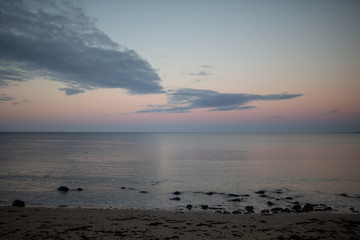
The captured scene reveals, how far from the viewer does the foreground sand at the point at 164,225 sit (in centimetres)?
1355

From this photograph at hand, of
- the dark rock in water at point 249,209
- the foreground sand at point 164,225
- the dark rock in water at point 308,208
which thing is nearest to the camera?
the foreground sand at point 164,225

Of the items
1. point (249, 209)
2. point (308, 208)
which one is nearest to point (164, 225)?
point (249, 209)

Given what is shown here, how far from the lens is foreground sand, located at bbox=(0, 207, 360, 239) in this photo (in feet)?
44.5

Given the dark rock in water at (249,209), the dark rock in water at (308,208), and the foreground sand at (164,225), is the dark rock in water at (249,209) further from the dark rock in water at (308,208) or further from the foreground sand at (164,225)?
the dark rock in water at (308,208)

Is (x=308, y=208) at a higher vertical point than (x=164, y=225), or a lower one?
lower

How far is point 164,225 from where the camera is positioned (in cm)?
1564

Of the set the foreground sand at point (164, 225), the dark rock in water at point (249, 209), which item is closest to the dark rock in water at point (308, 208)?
the foreground sand at point (164, 225)

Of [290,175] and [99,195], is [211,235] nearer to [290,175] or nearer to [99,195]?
[99,195]

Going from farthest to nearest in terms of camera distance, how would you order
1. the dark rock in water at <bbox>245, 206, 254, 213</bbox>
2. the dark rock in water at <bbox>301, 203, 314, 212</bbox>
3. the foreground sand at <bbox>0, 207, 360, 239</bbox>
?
1. the dark rock in water at <bbox>301, 203, 314, 212</bbox>
2. the dark rock in water at <bbox>245, 206, 254, 213</bbox>
3. the foreground sand at <bbox>0, 207, 360, 239</bbox>

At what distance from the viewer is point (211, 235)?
1384 cm

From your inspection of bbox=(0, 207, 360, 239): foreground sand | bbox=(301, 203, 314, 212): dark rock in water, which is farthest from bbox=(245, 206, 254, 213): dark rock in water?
bbox=(301, 203, 314, 212): dark rock in water

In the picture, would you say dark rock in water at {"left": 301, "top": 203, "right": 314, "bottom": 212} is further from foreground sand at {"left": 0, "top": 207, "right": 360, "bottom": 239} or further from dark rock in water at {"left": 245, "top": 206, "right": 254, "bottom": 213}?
dark rock in water at {"left": 245, "top": 206, "right": 254, "bottom": 213}

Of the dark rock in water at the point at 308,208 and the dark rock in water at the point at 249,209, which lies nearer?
the dark rock in water at the point at 249,209

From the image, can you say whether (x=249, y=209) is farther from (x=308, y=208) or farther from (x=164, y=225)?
(x=164, y=225)
